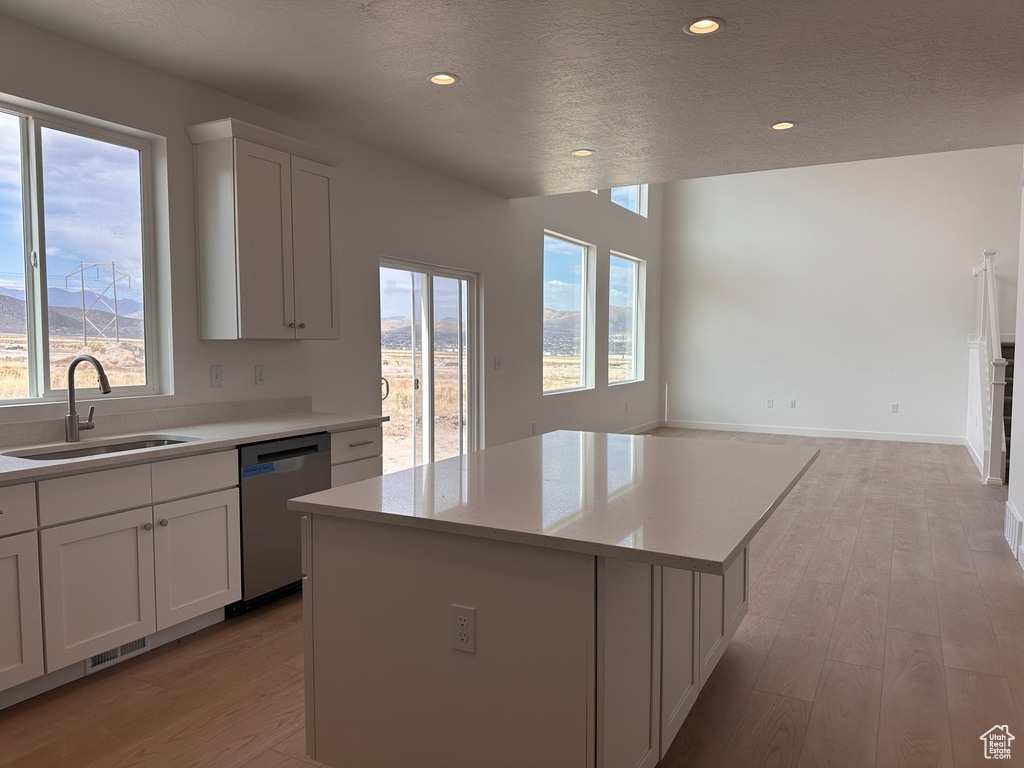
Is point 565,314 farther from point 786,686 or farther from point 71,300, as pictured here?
point 786,686

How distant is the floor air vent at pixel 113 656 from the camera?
100.0 inches

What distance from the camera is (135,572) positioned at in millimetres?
2598

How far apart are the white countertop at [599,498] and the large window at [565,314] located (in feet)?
14.6

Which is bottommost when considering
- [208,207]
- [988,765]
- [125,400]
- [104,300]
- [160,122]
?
[988,765]

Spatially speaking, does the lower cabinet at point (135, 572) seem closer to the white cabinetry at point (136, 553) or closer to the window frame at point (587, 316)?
the white cabinetry at point (136, 553)

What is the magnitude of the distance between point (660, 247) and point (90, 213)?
25.3 feet

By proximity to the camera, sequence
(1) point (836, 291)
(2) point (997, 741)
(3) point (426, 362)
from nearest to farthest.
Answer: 1. (2) point (997, 741)
2. (3) point (426, 362)
3. (1) point (836, 291)

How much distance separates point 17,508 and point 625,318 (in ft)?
24.3

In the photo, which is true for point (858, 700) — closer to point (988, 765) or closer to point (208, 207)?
point (988, 765)

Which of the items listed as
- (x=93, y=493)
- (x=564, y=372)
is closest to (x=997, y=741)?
(x=93, y=493)

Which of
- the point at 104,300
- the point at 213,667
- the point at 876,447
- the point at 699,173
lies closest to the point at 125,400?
the point at 104,300

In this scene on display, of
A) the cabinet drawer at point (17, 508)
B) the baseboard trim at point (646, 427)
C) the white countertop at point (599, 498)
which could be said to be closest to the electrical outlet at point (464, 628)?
the white countertop at point (599, 498)

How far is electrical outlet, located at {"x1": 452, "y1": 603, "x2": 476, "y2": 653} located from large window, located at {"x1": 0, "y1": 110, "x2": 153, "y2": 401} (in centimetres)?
229

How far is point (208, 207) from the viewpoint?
11.0ft
